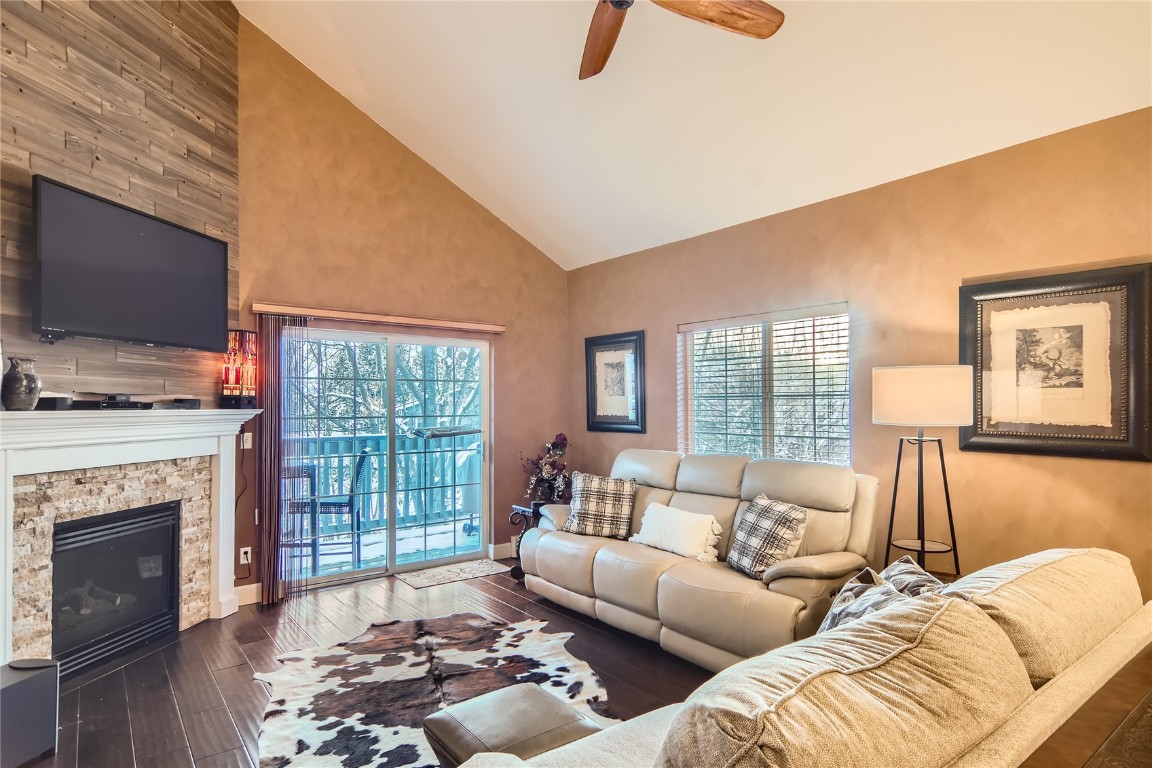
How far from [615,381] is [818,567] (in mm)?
2867

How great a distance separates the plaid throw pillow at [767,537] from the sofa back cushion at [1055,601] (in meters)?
1.79

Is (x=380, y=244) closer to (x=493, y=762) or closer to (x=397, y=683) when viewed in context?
(x=397, y=683)

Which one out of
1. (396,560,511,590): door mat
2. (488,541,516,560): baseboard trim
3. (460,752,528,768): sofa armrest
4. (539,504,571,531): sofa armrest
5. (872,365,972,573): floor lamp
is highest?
(872,365,972,573): floor lamp

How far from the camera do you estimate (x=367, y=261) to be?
190 inches

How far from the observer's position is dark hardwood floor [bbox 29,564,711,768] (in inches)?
97.2

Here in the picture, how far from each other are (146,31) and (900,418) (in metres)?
4.75

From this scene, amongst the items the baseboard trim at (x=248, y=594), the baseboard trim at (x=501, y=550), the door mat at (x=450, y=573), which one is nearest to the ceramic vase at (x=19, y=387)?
the baseboard trim at (x=248, y=594)

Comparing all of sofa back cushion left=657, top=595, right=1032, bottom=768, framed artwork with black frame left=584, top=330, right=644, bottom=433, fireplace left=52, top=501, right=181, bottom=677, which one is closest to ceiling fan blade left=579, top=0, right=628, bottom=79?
sofa back cushion left=657, top=595, right=1032, bottom=768

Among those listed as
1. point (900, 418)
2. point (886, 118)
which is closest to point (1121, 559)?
point (900, 418)

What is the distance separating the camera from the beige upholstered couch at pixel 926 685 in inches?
29.6

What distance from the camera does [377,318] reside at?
4777 mm

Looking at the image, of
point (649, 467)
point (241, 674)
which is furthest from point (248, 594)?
point (649, 467)

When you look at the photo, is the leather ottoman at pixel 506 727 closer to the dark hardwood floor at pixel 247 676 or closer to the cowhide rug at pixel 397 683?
the cowhide rug at pixel 397 683

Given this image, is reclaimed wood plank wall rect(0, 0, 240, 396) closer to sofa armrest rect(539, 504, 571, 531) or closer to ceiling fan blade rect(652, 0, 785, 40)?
sofa armrest rect(539, 504, 571, 531)
